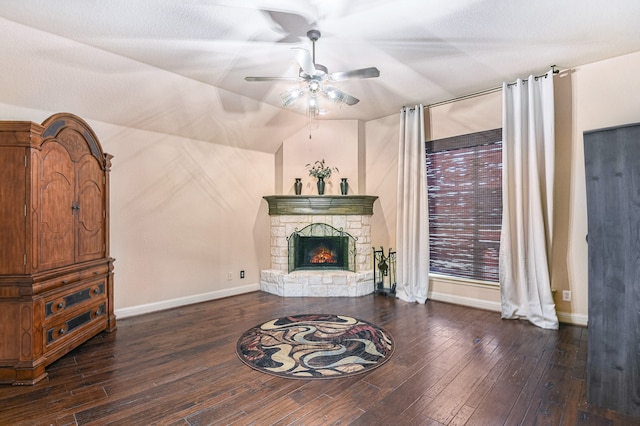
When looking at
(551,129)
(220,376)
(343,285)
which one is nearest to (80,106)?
(220,376)

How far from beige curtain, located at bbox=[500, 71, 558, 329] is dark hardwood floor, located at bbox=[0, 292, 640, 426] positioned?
34 centimetres

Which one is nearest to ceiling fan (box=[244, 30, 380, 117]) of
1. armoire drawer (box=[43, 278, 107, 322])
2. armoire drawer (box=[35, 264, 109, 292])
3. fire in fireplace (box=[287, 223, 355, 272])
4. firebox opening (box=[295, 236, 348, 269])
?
armoire drawer (box=[35, 264, 109, 292])

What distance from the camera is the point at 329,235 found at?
555cm

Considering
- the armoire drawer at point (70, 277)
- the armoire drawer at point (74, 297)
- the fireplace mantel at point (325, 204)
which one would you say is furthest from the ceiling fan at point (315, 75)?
the armoire drawer at point (74, 297)

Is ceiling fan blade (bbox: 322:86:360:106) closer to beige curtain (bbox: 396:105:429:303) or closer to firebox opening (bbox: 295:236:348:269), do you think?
beige curtain (bbox: 396:105:429:303)

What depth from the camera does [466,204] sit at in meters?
4.58

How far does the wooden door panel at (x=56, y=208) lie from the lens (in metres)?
2.73

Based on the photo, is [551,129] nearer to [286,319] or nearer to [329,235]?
[329,235]

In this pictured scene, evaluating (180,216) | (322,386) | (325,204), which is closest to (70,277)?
(180,216)

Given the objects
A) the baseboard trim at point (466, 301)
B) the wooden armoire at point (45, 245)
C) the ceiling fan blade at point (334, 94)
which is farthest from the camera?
the baseboard trim at point (466, 301)

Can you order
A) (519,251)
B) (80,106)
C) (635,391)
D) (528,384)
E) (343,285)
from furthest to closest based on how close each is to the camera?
1. (343,285)
2. (519,251)
3. (80,106)
4. (528,384)
5. (635,391)

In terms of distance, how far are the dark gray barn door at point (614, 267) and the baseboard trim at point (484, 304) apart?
5.95 ft

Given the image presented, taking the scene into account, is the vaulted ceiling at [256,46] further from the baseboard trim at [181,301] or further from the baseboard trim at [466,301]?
the baseboard trim at [466,301]

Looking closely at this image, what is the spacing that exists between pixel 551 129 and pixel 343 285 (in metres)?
3.42
